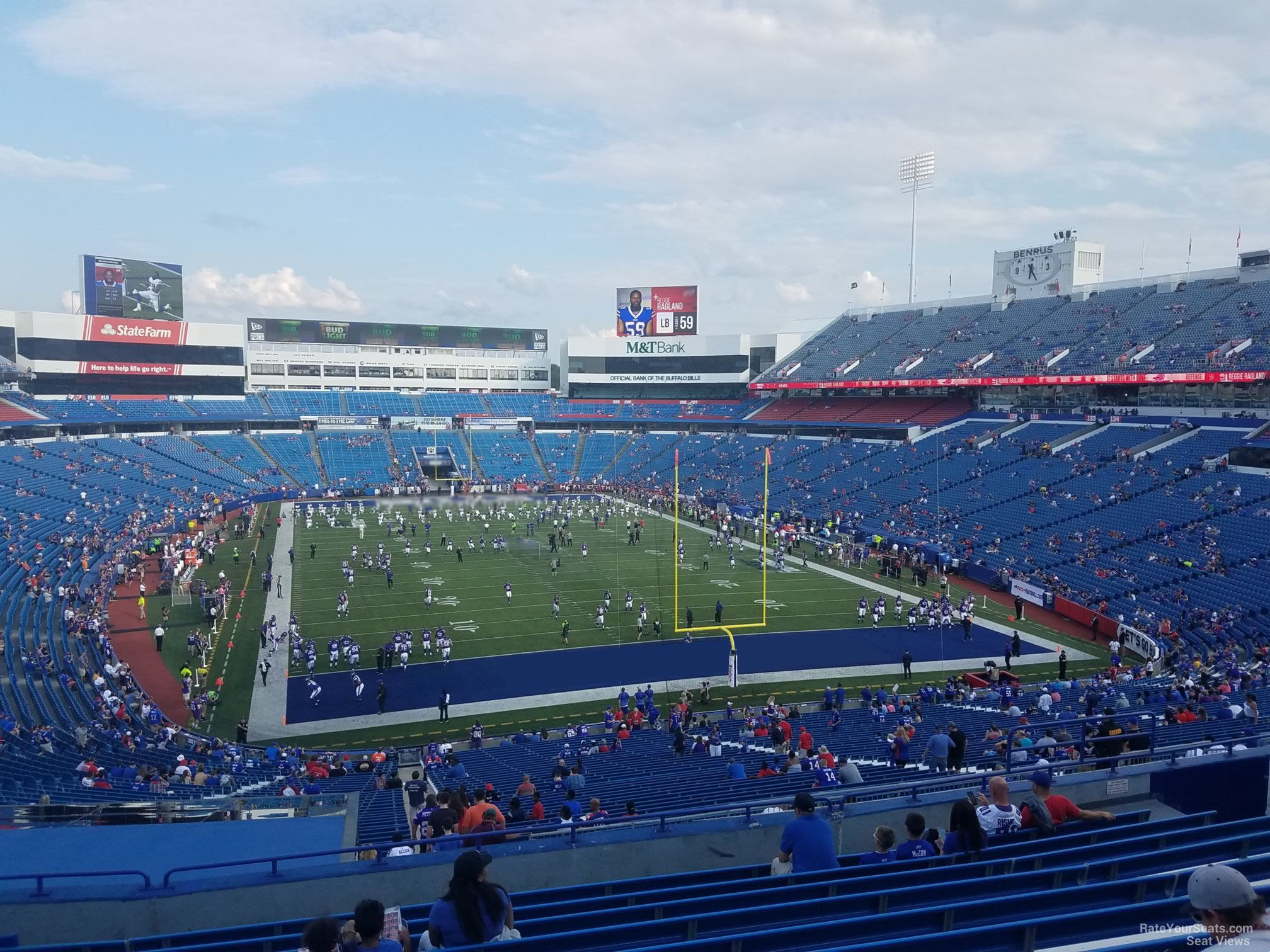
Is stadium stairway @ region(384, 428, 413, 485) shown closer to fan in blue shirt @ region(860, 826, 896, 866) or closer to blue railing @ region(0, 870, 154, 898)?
blue railing @ region(0, 870, 154, 898)

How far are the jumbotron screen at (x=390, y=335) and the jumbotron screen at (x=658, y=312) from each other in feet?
39.7

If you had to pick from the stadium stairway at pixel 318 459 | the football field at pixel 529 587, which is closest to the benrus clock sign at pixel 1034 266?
the football field at pixel 529 587

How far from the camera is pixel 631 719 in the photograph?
18188 millimetres

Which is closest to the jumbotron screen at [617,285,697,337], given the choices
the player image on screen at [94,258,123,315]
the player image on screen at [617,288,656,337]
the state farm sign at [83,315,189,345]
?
the player image on screen at [617,288,656,337]

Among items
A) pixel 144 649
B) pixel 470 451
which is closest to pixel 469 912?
pixel 144 649

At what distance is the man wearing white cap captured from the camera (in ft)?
8.55

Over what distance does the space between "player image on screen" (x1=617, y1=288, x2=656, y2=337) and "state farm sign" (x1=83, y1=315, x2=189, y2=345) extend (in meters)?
34.2

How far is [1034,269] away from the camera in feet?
196

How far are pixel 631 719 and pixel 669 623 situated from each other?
9.32 meters

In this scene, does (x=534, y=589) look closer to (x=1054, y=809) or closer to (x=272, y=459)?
(x=1054, y=809)

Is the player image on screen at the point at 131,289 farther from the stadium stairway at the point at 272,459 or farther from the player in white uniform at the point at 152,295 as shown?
the stadium stairway at the point at 272,459

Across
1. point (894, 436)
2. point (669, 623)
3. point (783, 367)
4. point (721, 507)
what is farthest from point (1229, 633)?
point (783, 367)

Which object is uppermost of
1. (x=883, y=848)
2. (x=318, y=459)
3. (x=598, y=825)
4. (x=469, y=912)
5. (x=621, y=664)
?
(x=469, y=912)

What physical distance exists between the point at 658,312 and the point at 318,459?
31.0 metres
